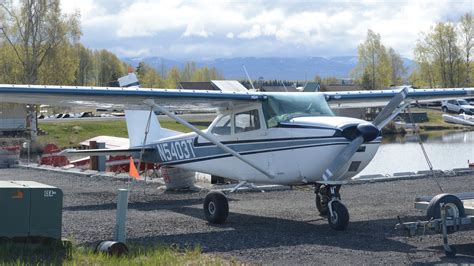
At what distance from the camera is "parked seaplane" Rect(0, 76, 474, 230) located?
10.9 meters

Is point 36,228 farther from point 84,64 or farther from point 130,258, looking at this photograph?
point 84,64

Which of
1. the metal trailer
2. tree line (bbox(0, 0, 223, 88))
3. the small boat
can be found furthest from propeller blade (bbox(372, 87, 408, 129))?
the small boat

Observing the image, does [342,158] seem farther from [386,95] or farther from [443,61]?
[443,61]

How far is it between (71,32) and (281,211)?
1799 inches

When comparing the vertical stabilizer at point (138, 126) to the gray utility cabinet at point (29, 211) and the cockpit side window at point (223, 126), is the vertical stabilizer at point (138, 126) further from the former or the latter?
the gray utility cabinet at point (29, 211)

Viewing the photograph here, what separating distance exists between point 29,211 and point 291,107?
16.1ft

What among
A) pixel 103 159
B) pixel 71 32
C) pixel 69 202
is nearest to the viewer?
pixel 69 202

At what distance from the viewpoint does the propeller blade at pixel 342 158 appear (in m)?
10.6

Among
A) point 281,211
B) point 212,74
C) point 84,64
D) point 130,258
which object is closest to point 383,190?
point 281,211

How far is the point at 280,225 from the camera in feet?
38.2

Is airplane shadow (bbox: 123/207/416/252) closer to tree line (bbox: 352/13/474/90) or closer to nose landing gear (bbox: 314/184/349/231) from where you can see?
nose landing gear (bbox: 314/184/349/231)

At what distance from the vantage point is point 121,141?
99.6ft

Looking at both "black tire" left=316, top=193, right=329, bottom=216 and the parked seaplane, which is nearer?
the parked seaplane

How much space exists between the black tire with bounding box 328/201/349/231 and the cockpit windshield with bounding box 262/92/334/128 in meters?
1.70
